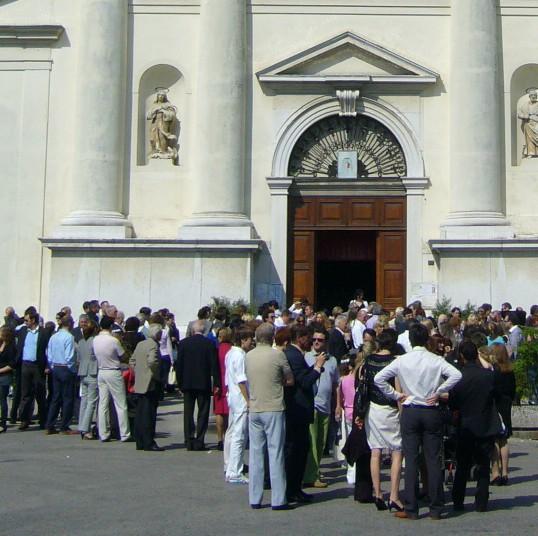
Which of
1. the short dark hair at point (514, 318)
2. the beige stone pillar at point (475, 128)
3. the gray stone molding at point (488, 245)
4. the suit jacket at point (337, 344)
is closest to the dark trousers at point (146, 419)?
the suit jacket at point (337, 344)

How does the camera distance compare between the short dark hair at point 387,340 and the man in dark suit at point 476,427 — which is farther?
the short dark hair at point 387,340

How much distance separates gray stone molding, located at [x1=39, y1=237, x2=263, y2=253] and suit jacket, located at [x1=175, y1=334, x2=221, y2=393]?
28.1 feet

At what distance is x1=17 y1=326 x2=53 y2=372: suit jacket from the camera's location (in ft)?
56.4

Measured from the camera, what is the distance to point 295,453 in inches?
450

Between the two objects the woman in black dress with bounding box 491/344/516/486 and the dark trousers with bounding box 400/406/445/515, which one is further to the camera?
the woman in black dress with bounding box 491/344/516/486

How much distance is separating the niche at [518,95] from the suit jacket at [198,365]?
39.7ft

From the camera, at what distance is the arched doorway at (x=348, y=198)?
978 inches

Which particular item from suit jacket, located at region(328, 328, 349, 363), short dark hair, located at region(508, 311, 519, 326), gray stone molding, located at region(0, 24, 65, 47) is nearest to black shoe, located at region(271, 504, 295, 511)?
suit jacket, located at region(328, 328, 349, 363)

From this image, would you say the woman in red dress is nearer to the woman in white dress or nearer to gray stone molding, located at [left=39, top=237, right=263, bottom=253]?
the woman in white dress

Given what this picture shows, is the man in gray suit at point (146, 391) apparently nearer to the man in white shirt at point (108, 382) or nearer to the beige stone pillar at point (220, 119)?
the man in white shirt at point (108, 382)

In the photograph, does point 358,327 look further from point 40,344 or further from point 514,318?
point 40,344

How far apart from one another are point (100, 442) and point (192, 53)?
11.7m

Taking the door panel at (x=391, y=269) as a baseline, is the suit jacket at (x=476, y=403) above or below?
below

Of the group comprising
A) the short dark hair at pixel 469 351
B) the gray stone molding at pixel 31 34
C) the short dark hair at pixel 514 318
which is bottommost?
the short dark hair at pixel 469 351
